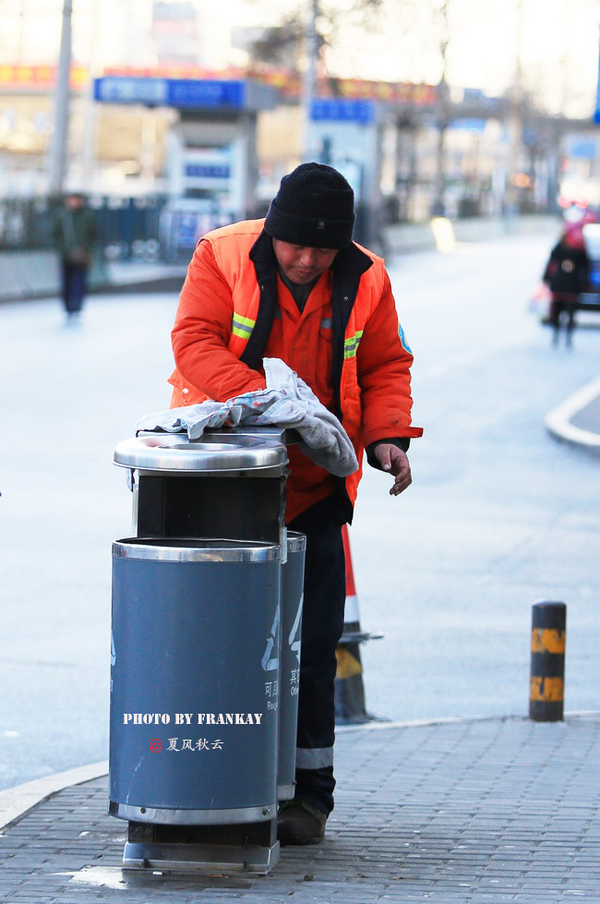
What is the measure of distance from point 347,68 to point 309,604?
2165 inches

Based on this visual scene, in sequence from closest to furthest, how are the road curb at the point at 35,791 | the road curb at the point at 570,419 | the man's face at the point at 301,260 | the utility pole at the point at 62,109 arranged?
the man's face at the point at 301,260
the road curb at the point at 35,791
the road curb at the point at 570,419
the utility pole at the point at 62,109

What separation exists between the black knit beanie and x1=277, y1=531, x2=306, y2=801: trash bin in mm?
802

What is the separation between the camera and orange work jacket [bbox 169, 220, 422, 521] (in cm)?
454

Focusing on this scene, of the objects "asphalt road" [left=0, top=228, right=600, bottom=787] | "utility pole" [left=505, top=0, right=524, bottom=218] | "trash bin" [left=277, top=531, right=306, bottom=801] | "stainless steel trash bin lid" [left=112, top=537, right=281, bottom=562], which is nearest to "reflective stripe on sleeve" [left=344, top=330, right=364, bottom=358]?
"trash bin" [left=277, top=531, right=306, bottom=801]

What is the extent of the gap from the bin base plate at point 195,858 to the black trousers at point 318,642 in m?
0.43

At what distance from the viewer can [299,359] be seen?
4.64 meters

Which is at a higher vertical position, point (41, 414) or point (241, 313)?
point (241, 313)

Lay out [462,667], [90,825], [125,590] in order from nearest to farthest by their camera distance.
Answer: [125,590], [90,825], [462,667]

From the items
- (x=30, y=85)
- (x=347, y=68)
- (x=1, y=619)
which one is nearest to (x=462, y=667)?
(x=1, y=619)

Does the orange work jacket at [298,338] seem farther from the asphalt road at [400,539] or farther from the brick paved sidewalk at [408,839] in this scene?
the asphalt road at [400,539]

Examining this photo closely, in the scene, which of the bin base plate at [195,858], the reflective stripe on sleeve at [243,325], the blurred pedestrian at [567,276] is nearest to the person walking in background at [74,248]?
the blurred pedestrian at [567,276]

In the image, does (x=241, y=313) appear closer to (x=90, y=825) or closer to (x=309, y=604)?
(x=309, y=604)

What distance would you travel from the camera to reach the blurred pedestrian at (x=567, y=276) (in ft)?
81.6

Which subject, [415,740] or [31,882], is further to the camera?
[415,740]
